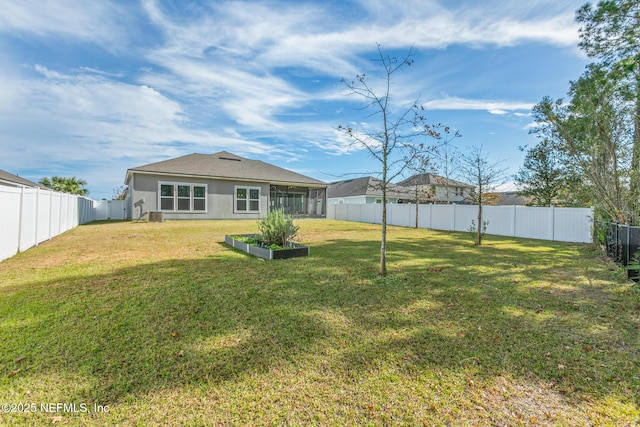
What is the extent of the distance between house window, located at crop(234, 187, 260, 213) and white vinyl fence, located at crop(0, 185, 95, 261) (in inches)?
388

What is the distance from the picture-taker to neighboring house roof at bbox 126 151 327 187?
1823 cm

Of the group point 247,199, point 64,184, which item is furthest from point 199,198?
point 64,184

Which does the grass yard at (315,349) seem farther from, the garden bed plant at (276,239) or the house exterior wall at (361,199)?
the house exterior wall at (361,199)

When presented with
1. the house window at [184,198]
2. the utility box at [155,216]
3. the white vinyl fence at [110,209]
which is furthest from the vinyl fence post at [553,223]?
the white vinyl fence at [110,209]

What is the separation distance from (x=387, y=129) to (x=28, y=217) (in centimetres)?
940

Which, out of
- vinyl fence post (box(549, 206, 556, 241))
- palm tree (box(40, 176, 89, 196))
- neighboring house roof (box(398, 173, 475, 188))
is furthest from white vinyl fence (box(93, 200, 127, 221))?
vinyl fence post (box(549, 206, 556, 241))

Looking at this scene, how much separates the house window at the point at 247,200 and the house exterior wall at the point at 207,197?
0.72 ft

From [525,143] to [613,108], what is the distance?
898 cm

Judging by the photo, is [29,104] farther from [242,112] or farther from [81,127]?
[242,112]

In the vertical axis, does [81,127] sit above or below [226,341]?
above

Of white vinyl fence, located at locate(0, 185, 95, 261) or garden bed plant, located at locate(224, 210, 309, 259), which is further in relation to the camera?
garden bed plant, located at locate(224, 210, 309, 259)

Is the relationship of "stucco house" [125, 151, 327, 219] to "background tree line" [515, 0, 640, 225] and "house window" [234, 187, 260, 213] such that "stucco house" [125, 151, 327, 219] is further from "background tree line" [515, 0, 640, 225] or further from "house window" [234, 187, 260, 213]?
"background tree line" [515, 0, 640, 225]

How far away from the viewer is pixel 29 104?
505 inches

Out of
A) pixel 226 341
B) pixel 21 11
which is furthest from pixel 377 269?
pixel 21 11
